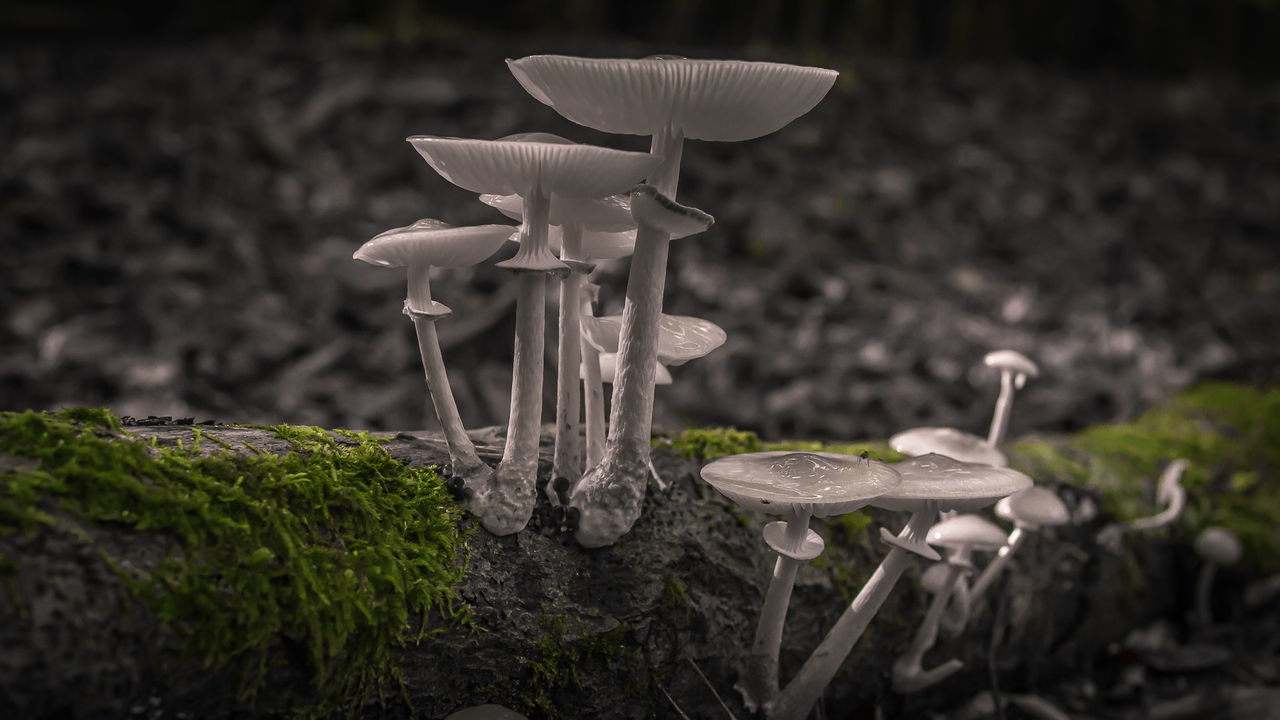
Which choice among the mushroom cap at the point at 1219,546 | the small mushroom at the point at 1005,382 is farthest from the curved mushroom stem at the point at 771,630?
the mushroom cap at the point at 1219,546

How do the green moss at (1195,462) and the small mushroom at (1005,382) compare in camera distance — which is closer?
the small mushroom at (1005,382)

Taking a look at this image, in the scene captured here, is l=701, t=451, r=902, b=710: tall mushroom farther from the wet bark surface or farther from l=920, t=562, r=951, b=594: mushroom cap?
l=920, t=562, r=951, b=594: mushroom cap

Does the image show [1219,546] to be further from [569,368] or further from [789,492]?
[569,368]

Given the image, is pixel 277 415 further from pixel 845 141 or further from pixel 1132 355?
pixel 845 141

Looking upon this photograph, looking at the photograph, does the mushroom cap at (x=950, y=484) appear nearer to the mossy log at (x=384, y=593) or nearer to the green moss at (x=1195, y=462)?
the mossy log at (x=384, y=593)

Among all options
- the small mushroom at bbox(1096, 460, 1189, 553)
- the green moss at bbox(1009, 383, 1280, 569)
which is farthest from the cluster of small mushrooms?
the green moss at bbox(1009, 383, 1280, 569)

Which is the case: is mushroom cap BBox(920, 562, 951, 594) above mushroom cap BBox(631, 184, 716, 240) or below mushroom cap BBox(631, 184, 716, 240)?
below
